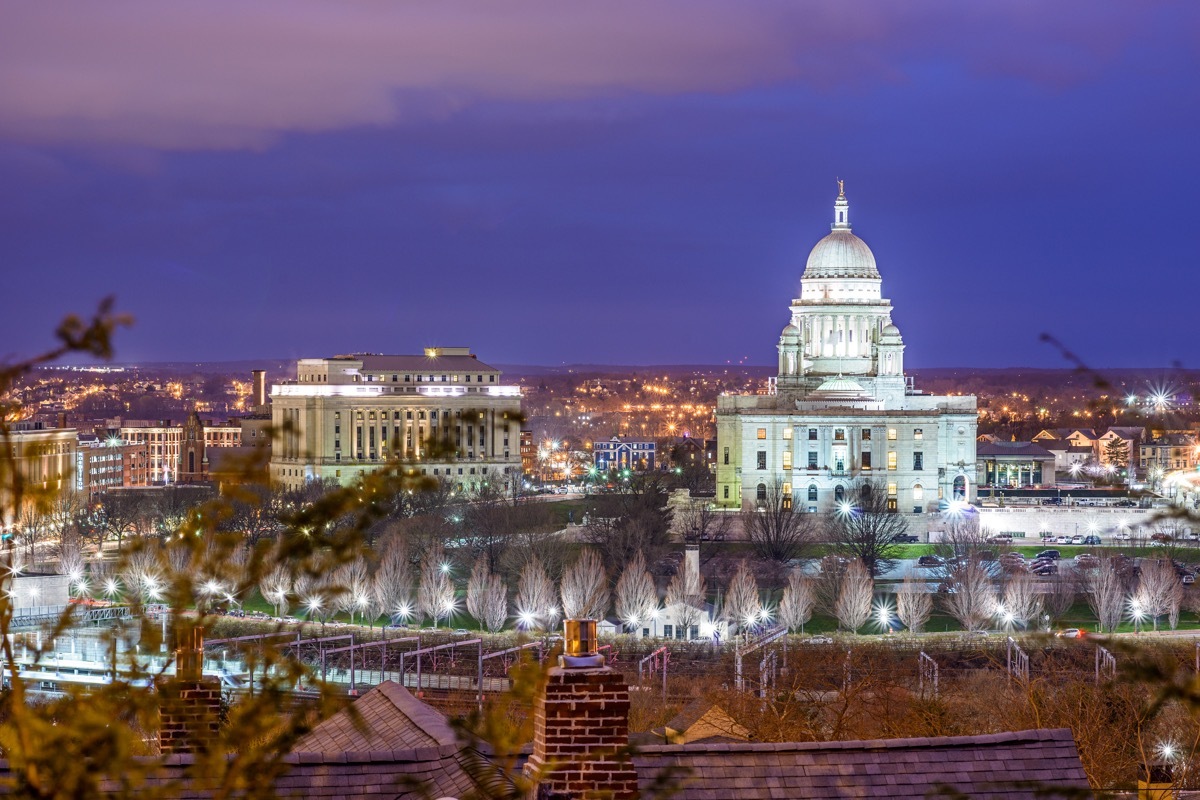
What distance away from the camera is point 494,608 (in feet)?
236

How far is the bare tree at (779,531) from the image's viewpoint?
92.5 metres

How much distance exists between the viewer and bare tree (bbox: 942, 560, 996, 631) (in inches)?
2810

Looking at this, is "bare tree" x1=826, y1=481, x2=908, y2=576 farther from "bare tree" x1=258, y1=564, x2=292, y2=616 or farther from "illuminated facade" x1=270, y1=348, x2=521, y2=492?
"illuminated facade" x1=270, y1=348, x2=521, y2=492

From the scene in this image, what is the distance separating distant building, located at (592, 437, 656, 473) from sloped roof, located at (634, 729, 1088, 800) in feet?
553

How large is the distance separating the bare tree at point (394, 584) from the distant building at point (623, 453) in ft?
348

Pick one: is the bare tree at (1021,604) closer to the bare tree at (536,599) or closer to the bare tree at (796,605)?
the bare tree at (796,605)

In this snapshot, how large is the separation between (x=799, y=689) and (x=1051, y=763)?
33218 mm

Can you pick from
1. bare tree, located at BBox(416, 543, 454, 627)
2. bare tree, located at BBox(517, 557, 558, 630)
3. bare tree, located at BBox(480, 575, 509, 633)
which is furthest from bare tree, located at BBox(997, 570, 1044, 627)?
bare tree, located at BBox(416, 543, 454, 627)

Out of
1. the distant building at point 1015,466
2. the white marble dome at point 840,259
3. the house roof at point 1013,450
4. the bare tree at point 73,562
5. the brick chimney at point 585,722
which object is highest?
the white marble dome at point 840,259

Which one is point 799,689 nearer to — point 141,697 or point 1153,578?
point 1153,578

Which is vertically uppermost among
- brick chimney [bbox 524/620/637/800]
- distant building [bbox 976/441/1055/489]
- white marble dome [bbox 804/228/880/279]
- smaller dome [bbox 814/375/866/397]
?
white marble dome [bbox 804/228/880/279]

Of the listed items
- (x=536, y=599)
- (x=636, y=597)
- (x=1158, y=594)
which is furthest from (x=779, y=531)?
(x=1158, y=594)

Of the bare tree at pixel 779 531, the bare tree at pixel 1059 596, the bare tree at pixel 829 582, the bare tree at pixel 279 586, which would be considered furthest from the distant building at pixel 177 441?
the bare tree at pixel 1059 596

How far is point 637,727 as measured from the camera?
44656 millimetres
